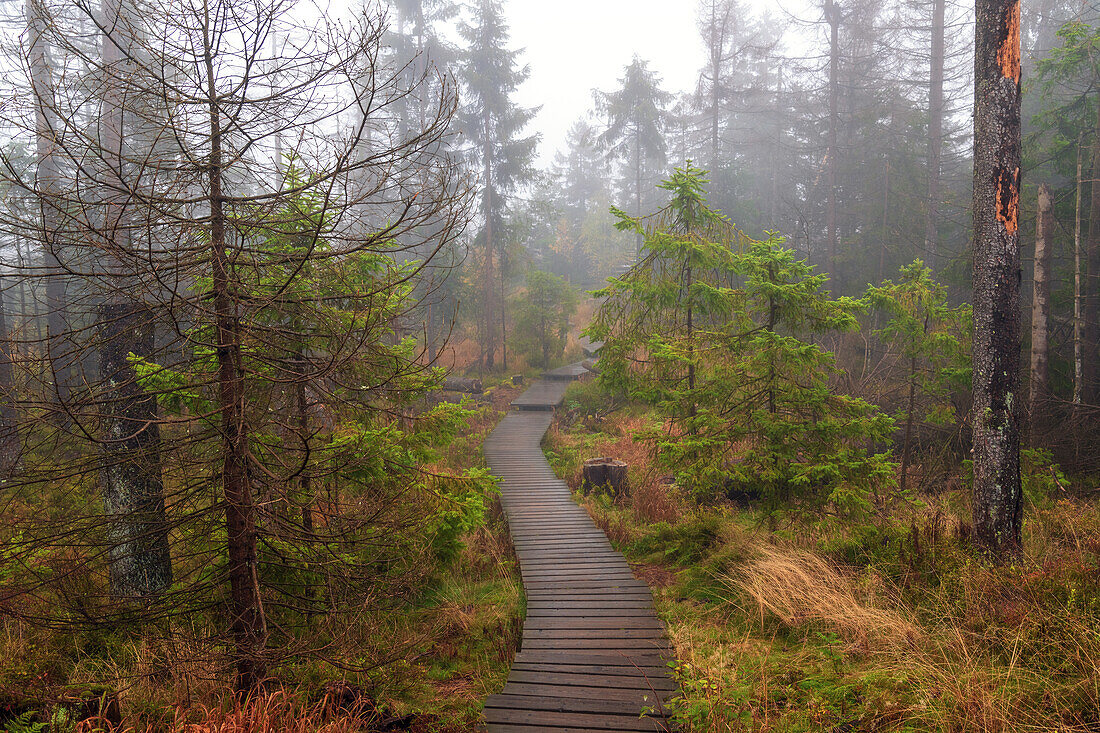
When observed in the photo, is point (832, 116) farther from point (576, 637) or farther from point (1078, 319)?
point (576, 637)

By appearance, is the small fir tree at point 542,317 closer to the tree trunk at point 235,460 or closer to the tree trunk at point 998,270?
the tree trunk at point 998,270

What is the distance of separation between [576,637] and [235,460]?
3.80m

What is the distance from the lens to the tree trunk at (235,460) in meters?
3.61

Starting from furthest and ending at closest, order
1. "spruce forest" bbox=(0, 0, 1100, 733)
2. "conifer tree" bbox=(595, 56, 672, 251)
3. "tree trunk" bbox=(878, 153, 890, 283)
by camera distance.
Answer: "conifer tree" bbox=(595, 56, 672, 251)
"tree trunk" bbox=(878, 153, 890, 283)
"spruce forest" bbox=(0, 0, 1100, 733)

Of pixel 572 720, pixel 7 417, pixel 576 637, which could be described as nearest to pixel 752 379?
pixel 576 637

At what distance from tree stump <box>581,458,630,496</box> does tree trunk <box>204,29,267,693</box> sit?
7.52 m

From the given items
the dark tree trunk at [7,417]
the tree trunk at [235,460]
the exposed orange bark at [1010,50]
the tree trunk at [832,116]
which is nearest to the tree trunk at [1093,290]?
the exposed orange bark at [1010,50]

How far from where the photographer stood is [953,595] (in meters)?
5.35

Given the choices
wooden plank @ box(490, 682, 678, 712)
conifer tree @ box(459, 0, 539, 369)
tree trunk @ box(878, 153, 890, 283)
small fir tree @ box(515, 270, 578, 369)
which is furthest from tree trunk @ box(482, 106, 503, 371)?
wooden plank @ box(490, 682, 678, 712)

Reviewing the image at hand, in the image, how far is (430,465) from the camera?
7508 millimetres

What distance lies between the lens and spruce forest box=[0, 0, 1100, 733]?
3.58m

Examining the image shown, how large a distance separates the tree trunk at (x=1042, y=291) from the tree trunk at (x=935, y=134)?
8.00 metres

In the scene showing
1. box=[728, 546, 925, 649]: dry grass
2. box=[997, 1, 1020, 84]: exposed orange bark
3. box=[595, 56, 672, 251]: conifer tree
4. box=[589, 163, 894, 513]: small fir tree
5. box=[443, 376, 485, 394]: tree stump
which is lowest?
box=[728, 546, 925, 649]: dry grass

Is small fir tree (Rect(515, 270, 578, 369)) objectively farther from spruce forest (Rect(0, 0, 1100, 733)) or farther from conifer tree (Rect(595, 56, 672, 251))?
spruce forest (Rect(0, 0, 1100, 733))
